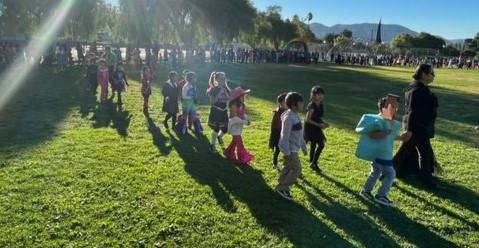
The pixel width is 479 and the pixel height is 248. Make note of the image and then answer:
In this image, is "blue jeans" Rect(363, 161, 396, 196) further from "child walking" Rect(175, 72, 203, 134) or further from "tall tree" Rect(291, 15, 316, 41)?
"tall tree" Rect(291, 15, 316, 41)

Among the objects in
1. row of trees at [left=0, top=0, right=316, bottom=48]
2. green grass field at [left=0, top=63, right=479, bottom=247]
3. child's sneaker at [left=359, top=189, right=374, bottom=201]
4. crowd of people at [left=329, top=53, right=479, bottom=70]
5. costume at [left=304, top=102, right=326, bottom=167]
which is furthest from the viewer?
crowd of people at [left=329, top=53, right=479, bottom=70]

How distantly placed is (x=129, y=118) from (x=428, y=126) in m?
8.14

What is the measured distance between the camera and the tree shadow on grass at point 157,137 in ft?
29.8

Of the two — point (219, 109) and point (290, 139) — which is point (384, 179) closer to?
point (290, 139)

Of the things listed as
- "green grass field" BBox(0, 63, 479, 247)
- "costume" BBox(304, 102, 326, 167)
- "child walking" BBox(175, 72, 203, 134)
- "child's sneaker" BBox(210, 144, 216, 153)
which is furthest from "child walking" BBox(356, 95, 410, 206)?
"child walking" BBox(175, 72, 203, 134)

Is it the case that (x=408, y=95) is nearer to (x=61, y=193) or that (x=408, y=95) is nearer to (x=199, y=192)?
(x=199, y=192)

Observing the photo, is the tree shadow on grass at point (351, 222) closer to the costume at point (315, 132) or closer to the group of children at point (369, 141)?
the group of children at point (369, 141)

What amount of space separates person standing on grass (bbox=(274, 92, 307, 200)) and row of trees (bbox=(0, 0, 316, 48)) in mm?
28768

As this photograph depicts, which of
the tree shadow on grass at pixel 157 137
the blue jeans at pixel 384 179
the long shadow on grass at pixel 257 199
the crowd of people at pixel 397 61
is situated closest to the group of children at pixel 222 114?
the long shadow on grass at pixel 257 199

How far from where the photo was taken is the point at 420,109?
6781mm

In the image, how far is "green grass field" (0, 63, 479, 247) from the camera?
5.24 meters

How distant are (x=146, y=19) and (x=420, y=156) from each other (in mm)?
31321

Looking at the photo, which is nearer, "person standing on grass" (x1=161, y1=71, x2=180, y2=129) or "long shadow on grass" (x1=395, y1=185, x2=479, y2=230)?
"long shadow on grass" (x1=395, y1=185, x2=479, y2=230)

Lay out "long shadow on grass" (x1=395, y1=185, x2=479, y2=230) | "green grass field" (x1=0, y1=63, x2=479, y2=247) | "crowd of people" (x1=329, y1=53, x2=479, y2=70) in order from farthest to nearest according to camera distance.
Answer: "crowd of people" (x1=329, y1=53, x2=479, y2=70) < "long shadow on grass" (x1=395, y1=185, x2=479, y2=230) < "green grass field" (x1=0, y1=63, x2=479, y2=247)
